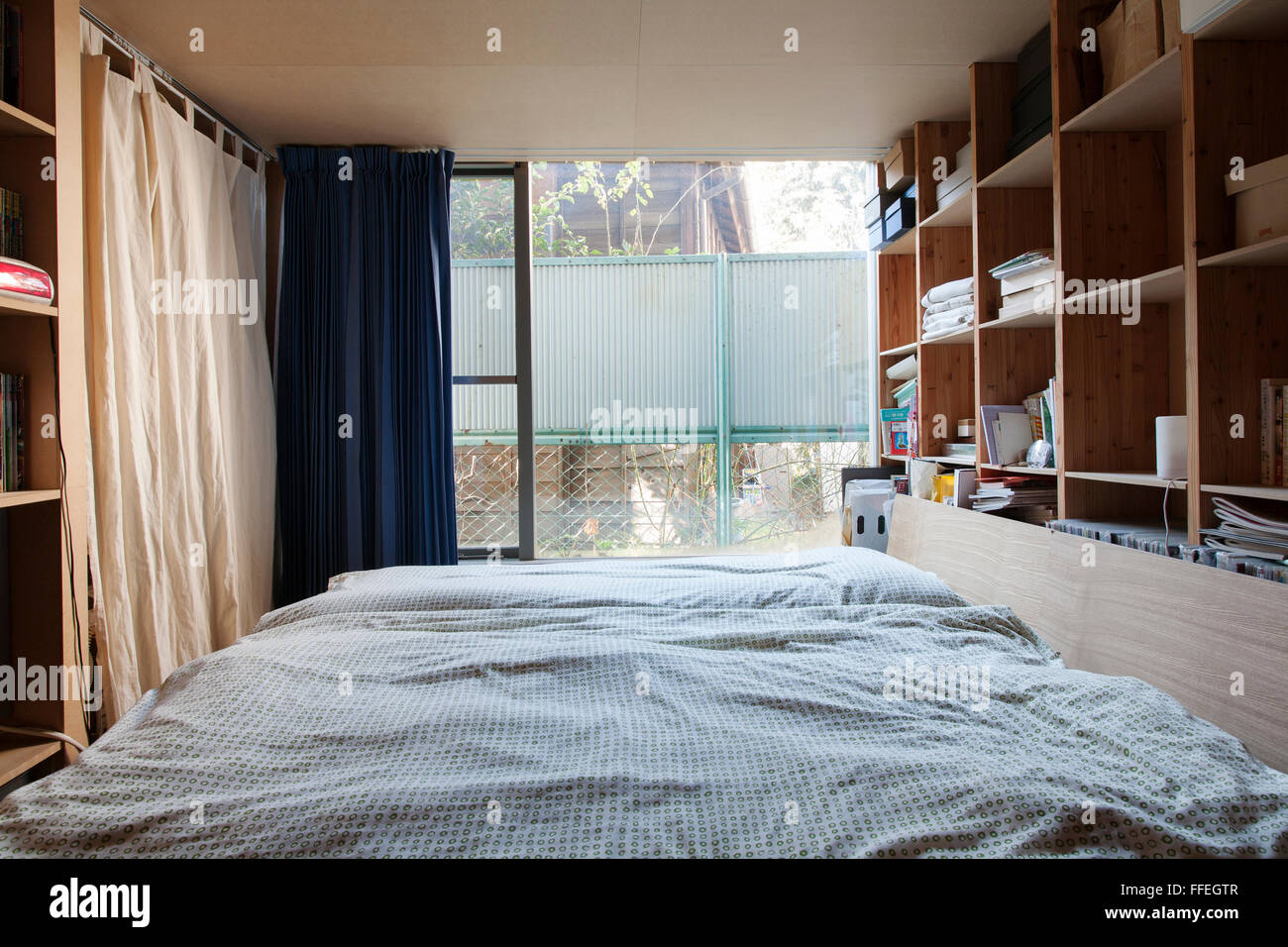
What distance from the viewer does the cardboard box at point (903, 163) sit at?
2.99m

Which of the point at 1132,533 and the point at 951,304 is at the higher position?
the point at 951,304

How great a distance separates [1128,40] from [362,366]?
284cm

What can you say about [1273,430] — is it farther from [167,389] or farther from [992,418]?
[167,389]

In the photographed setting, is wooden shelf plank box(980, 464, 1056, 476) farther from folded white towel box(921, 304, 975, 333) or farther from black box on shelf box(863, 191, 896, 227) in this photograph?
black box on shelf box(863, 191, 896, 227)

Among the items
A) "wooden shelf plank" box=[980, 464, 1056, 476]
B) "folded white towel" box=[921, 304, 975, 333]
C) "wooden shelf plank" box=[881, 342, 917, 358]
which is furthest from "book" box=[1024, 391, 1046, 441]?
"wooden shelf plank" box=[881, 342, 917, 358]

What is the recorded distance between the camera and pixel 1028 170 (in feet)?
7.37

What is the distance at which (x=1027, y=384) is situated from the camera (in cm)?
241

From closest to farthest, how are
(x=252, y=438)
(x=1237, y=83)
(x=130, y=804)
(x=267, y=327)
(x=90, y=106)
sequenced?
(x=130, y=804)
(x=1237, y=83)
(x=90, y=106)
(x=252, y=438)
(x=267, y=327)

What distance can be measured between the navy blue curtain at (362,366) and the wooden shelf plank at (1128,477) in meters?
2.37

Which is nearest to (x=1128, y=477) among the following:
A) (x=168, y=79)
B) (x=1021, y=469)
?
(x=1021, y=469)

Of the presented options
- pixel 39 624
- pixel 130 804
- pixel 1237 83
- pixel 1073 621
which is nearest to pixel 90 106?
pixel 39 624

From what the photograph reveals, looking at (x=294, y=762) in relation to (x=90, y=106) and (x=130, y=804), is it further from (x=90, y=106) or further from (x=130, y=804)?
(x=90, y=106)

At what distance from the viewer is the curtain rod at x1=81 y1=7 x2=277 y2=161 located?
2228 mm
